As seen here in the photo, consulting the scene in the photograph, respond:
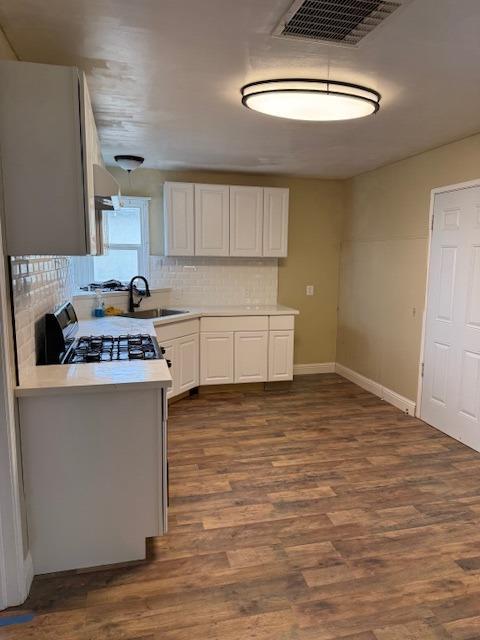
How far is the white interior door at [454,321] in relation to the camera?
3453mm

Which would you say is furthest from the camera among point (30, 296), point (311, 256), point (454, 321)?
point (311, 256)

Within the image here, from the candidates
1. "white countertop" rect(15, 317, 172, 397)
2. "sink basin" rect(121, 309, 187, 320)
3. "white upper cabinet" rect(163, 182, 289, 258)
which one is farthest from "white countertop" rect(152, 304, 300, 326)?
"white countertop" rect(15, 317, 172, 397)

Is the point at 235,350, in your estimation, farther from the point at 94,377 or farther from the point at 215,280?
the point at 94,377

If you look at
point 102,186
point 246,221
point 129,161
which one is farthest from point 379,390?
point 102,186

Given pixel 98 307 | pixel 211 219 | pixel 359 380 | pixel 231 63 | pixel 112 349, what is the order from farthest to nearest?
pixel 359 380
pixel 211 219
pixel 98 307
pixel 112 349
pixel 231 63

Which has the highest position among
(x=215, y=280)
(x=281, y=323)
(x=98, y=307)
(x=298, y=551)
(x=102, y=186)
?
(x=102, y=186)

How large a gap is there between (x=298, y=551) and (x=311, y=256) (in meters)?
3.87

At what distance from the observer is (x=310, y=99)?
7.97 feet

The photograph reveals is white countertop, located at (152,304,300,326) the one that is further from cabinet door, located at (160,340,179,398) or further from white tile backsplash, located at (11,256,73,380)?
white tile backsplash, located at (11,256,73,380)

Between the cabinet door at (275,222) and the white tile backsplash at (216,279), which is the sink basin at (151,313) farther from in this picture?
the cabinet door at (275,222)

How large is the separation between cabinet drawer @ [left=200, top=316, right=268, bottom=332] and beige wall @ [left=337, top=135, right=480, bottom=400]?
1234 millimetres

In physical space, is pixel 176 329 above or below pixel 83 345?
below

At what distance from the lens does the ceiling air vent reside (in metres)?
1.60

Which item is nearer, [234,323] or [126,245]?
[234,323]
